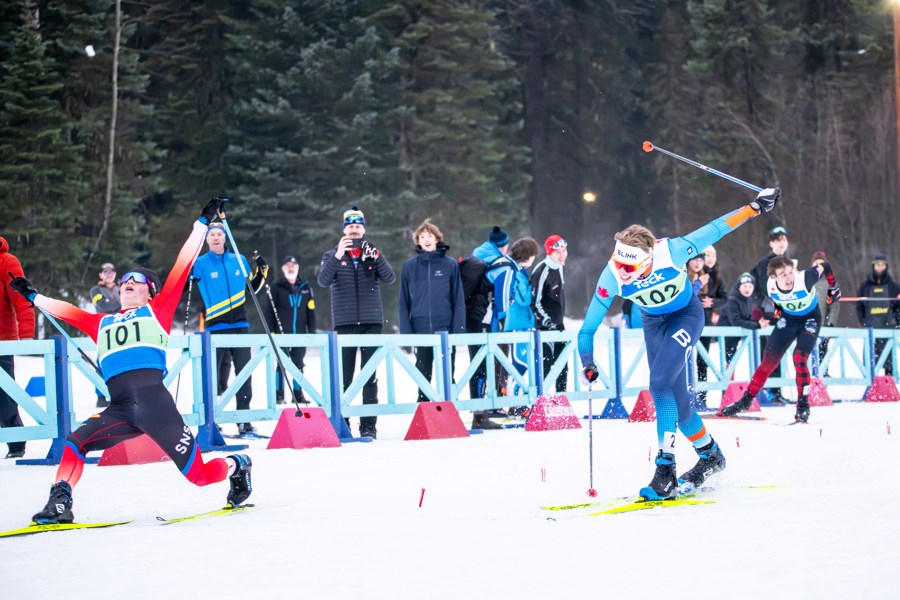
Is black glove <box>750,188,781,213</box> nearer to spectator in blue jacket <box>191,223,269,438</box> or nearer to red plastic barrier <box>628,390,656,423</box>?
spectator in blue jacket <box>191,223,269,438</box>

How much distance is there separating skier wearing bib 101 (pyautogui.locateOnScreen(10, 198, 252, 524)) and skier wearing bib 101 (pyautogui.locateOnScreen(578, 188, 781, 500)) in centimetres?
234

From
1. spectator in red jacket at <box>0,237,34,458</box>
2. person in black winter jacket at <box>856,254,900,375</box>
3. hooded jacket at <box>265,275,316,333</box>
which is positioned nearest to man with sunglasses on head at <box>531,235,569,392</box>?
hooded jacket at <box>265,275,316,333</box>

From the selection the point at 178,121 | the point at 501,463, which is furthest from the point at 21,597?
the point at 178,121

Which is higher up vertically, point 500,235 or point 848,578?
point 500,235

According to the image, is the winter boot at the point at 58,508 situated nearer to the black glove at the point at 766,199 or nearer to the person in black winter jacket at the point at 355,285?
the black glove at the point at 766,199

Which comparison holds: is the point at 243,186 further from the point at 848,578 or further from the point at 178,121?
the point at 848,578

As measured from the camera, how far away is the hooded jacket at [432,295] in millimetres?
12250

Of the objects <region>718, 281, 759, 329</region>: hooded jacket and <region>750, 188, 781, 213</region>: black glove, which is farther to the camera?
<region>718, 281, 759, 329</region>: hooded jacket

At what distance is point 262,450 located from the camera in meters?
10.3

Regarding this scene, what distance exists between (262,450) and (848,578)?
657cm

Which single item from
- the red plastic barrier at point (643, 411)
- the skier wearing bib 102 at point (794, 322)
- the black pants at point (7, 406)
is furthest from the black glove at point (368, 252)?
the skier wearing bib 102 at point (794, 322)

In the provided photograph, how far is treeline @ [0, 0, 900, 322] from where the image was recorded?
1353 inches

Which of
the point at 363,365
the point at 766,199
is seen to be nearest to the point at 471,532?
the point at 766,199

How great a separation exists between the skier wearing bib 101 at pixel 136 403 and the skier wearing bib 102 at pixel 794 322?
729 cm
